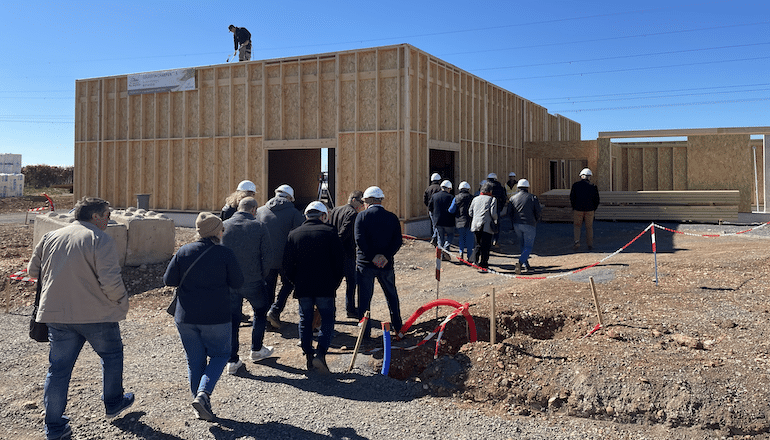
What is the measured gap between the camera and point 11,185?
113 feet

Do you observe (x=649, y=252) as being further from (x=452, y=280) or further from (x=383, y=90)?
(x=383, y=90)

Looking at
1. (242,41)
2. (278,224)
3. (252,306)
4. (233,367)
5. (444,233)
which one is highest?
(242,41)

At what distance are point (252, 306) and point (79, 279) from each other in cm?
202

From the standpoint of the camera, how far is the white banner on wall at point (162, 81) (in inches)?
725

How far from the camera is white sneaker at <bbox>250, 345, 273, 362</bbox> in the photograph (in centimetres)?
628

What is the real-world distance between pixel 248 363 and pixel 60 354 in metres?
2.21

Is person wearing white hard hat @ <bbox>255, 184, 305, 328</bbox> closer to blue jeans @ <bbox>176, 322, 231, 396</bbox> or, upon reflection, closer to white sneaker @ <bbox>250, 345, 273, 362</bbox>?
white sneaker @ <bbox>250, 345, 273, 362</bbox>

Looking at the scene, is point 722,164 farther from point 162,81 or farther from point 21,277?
point 21,277

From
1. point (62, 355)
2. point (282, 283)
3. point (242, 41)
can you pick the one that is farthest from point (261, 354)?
point (242, 41)

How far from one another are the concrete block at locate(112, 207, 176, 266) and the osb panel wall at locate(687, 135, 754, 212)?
17300mm

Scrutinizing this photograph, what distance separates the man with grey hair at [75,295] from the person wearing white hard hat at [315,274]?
5.87ft

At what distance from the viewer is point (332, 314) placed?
19.6ft

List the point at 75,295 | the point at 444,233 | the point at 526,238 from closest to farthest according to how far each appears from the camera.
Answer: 1. the point at 75,295
2. the point at 526,238
3. the point at 444,233

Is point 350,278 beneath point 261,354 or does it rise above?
above
